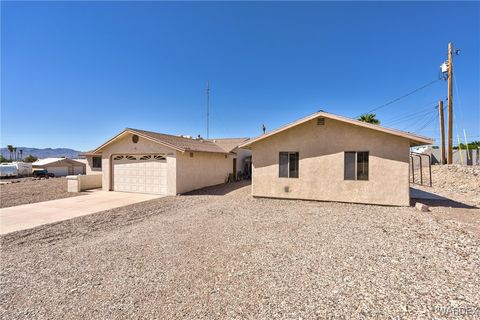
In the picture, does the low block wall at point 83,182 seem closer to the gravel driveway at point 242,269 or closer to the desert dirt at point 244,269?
the gravel driveway at point 242,269

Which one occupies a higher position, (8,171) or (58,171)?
(8,171)

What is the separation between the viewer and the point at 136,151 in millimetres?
13352

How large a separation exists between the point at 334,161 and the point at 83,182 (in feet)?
48.7

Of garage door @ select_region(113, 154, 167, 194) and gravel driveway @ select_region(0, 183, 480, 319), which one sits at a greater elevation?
garage door @ select_region(113, 154, 167, 194)

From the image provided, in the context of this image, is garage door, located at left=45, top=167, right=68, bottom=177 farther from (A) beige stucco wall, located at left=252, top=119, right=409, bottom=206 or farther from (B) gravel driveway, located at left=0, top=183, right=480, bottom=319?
(A) beige stucco wall, located at left=252, top=119, right=409, bottom=206

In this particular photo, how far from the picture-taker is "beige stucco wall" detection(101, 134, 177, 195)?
12.5 metres

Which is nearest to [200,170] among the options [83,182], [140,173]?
[140,173]

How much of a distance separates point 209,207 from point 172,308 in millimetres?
6339

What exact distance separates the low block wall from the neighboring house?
77.0 ft

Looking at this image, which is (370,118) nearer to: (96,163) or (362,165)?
(362,165)

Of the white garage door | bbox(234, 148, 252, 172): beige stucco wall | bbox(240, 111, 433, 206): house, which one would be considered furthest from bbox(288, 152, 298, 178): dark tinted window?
the white garage door

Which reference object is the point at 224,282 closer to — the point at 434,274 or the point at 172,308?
the point at 172,308

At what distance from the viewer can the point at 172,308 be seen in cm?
296

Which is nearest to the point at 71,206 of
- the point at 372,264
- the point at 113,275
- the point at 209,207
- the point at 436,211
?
the point at 209,207
